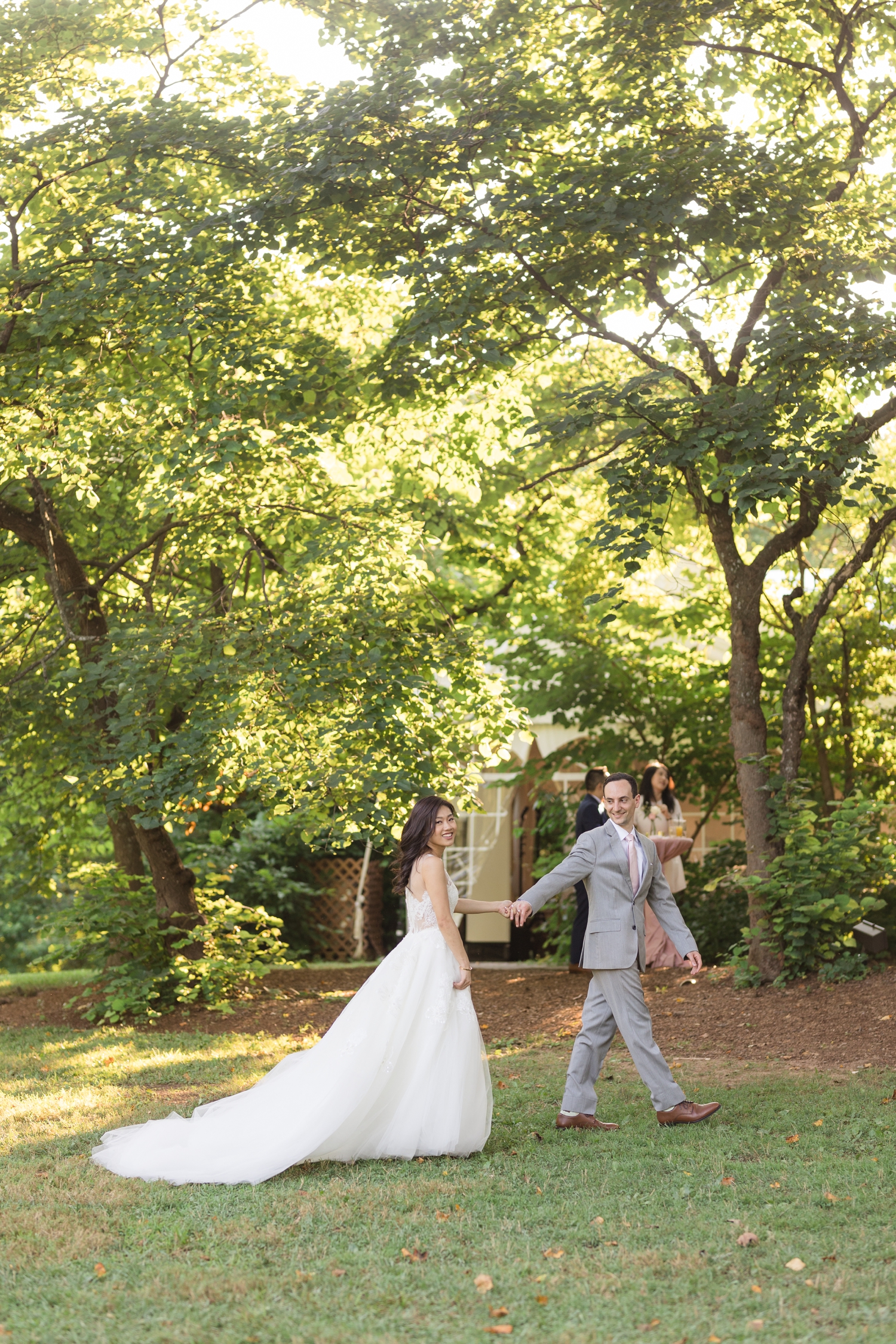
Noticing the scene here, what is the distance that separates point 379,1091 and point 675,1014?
15.7ft

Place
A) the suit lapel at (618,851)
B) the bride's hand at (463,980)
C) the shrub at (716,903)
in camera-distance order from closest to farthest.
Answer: the bride's hand at (463,980) → the suit lapel at (618,851) → the shrub at (716,903)

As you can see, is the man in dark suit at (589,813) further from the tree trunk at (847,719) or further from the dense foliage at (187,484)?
the tree trunk at (847,719)

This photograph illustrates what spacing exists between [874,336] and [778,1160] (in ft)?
18.6

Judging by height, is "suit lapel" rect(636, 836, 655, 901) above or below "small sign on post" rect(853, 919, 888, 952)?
above

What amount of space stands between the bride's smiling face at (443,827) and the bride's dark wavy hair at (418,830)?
0.01 metres

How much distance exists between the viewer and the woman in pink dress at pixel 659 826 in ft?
38.3

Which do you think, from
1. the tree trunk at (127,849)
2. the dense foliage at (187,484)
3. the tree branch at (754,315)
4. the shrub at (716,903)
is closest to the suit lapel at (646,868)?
the dense foliage at (187,484)

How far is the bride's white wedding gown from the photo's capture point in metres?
5.87

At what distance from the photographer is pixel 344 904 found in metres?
17.8

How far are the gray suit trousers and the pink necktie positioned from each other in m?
0.43

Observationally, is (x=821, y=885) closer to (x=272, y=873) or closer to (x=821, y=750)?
(x=821, y=750)

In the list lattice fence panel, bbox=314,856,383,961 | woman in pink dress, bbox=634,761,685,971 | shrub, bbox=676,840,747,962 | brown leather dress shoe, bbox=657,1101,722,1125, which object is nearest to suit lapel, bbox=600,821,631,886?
brown leather dress shoe, bbox=657,1101,722,1125

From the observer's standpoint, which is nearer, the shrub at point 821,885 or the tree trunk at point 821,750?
the shrub at point 821,885

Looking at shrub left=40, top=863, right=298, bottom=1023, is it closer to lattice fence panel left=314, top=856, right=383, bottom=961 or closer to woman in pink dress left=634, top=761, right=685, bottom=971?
woman in pink dress left=634, top=761, right=685, bottom=971
